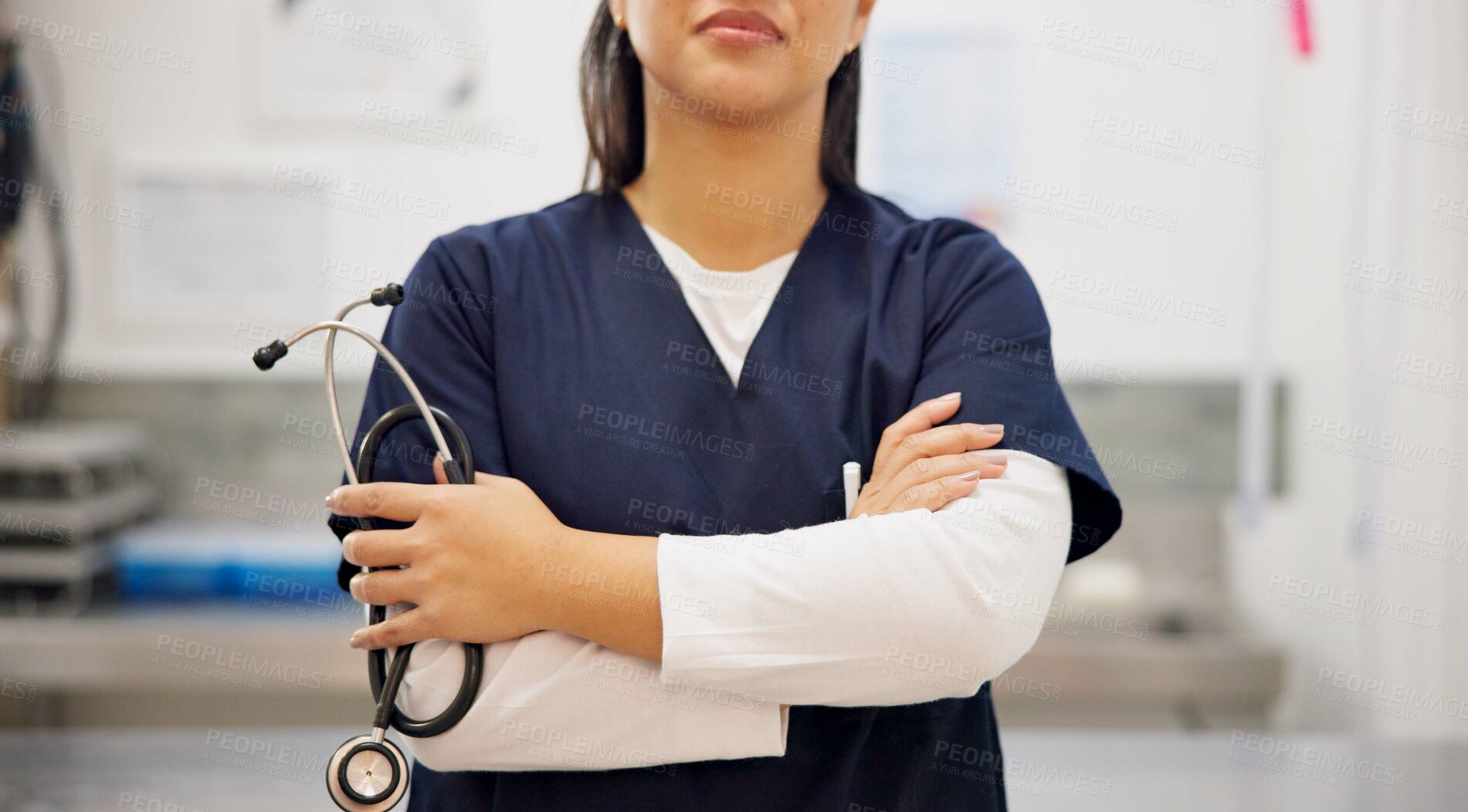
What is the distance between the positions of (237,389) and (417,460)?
1646 millimetres

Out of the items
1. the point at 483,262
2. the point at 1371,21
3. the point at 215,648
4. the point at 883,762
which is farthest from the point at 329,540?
the point at 1371,21

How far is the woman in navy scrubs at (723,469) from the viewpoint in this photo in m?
0.74

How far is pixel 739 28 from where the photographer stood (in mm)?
818

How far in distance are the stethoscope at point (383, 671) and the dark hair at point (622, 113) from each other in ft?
0.93

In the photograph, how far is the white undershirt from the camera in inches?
34.4

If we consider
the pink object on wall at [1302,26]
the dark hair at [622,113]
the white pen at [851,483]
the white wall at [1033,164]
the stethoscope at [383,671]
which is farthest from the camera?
the white wall at [1033,164]

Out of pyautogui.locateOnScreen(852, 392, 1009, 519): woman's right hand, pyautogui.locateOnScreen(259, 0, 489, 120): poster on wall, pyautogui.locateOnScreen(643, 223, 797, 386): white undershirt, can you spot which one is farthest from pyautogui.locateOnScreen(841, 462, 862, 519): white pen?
pyautogui.locateOnScreen(259, 0, 489, 120): poster on wall

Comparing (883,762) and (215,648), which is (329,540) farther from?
(883,762)

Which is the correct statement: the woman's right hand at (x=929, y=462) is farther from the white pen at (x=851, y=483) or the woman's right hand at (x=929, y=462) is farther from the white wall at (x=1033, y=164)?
the white wall at (x=1033, y=164)

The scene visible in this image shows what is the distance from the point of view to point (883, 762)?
826 mm

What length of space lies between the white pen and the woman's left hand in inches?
8.1

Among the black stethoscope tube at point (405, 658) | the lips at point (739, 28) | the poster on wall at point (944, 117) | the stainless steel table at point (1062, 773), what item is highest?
the poster on wall at point (944, 117)

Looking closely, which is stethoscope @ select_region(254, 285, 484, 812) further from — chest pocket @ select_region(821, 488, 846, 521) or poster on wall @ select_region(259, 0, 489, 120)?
poster on wall @ select_region(259, 0, 489, 120)

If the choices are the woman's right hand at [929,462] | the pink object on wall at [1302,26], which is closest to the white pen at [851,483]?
the woman's right hand at [929,462]
